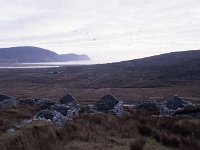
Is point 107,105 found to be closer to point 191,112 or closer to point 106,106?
point 106,106

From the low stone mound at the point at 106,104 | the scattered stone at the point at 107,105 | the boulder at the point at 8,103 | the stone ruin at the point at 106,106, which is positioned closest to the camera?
the stone ruin at the point at 106,106

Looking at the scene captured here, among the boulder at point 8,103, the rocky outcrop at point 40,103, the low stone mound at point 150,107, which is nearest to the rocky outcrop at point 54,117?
the low stone mound at point 150,107

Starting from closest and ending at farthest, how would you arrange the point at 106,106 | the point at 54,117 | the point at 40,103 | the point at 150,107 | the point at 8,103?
the point at 54,117 < the point at 106,106 < the point at 150,107 < the point at 8,103 < the point at 40,103

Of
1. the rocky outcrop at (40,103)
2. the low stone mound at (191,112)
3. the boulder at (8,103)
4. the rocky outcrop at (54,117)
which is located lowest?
the rocky outcrop at (40,103)

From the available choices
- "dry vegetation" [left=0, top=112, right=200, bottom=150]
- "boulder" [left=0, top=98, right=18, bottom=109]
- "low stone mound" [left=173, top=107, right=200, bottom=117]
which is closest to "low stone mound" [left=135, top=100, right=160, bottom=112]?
"low stone mound" [left=173, top=107, right=200, bottom=117]

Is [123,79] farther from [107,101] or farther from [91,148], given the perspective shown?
[91,148]

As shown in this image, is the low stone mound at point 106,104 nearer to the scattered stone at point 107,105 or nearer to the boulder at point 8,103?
the scattered stone at point 107,105

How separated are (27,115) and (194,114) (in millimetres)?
12043

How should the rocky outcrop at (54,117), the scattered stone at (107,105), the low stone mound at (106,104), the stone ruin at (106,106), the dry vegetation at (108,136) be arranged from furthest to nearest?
1. the low stone mound at (106,104)
2. the scattered stone at (107,105)
3. the stone ruin at (106,106)
4. the rocky outcrop at (54,117)
5. the dry vegetation at (108,136)

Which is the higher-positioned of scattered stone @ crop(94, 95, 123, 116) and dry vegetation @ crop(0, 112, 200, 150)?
dry vegetation @ crop(0, 112, 200, 150)

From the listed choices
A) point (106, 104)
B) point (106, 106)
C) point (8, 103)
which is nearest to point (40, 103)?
point (8, 103)

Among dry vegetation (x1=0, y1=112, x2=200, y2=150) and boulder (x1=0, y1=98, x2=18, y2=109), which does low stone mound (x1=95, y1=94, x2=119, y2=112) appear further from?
dry vegetation (x1=0, y1=112, x2=200, y2=150)

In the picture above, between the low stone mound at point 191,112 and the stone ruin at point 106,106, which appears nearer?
the low stone mound at point 191,112

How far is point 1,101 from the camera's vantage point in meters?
36.2
